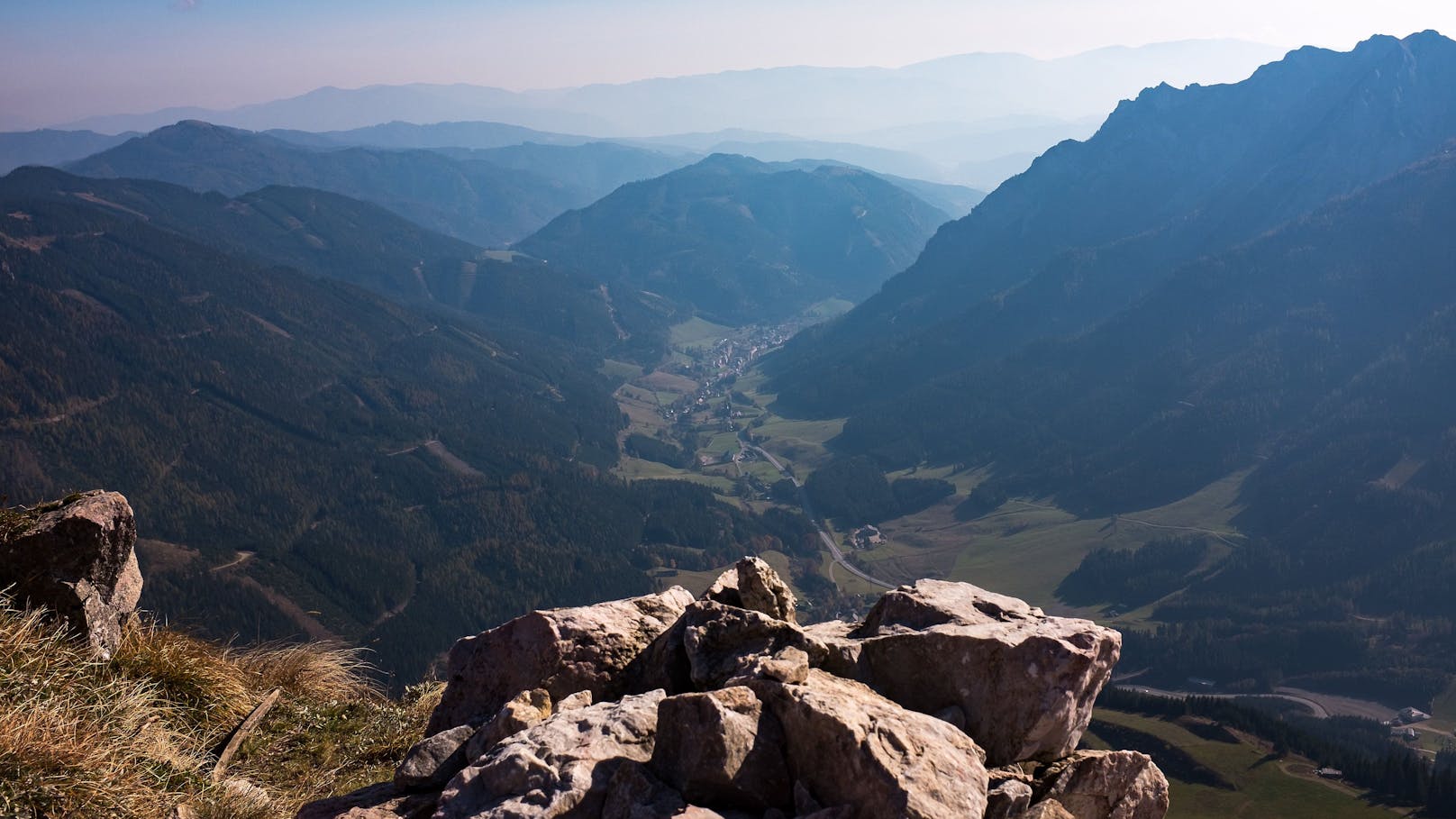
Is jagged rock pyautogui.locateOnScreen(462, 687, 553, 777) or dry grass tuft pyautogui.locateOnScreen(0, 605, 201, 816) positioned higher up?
jagged rock pyautogui.locateOnScreen(462, 687, 553, 777)

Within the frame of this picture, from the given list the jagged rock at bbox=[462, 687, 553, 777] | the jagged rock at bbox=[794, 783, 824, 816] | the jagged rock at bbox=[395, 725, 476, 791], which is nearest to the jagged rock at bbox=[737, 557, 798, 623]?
the jagged rock at bbox=[462, 687, 553, 777]

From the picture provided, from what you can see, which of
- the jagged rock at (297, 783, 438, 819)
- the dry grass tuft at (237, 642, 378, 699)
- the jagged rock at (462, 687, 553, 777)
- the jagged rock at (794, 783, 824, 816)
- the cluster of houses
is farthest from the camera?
the cluster of houses

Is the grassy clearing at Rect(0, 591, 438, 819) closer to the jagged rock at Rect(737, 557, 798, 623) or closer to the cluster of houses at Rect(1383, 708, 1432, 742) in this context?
the jagged rock at Rect(737, 557, 798, 623)

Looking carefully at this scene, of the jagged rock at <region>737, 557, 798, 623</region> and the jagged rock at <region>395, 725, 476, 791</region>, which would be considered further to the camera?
the jagged rock at <region>737, 557, 798, 623</region>

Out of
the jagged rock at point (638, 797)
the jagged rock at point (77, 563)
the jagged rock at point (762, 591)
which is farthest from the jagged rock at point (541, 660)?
the jagged rock at point (77, 563)

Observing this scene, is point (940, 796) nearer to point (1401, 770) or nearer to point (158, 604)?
point (1401, 770)

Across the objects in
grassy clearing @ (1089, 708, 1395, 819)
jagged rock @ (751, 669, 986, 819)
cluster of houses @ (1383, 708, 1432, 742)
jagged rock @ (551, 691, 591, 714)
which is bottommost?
cluster of houses @ (1383, 708, 1432, 742)
